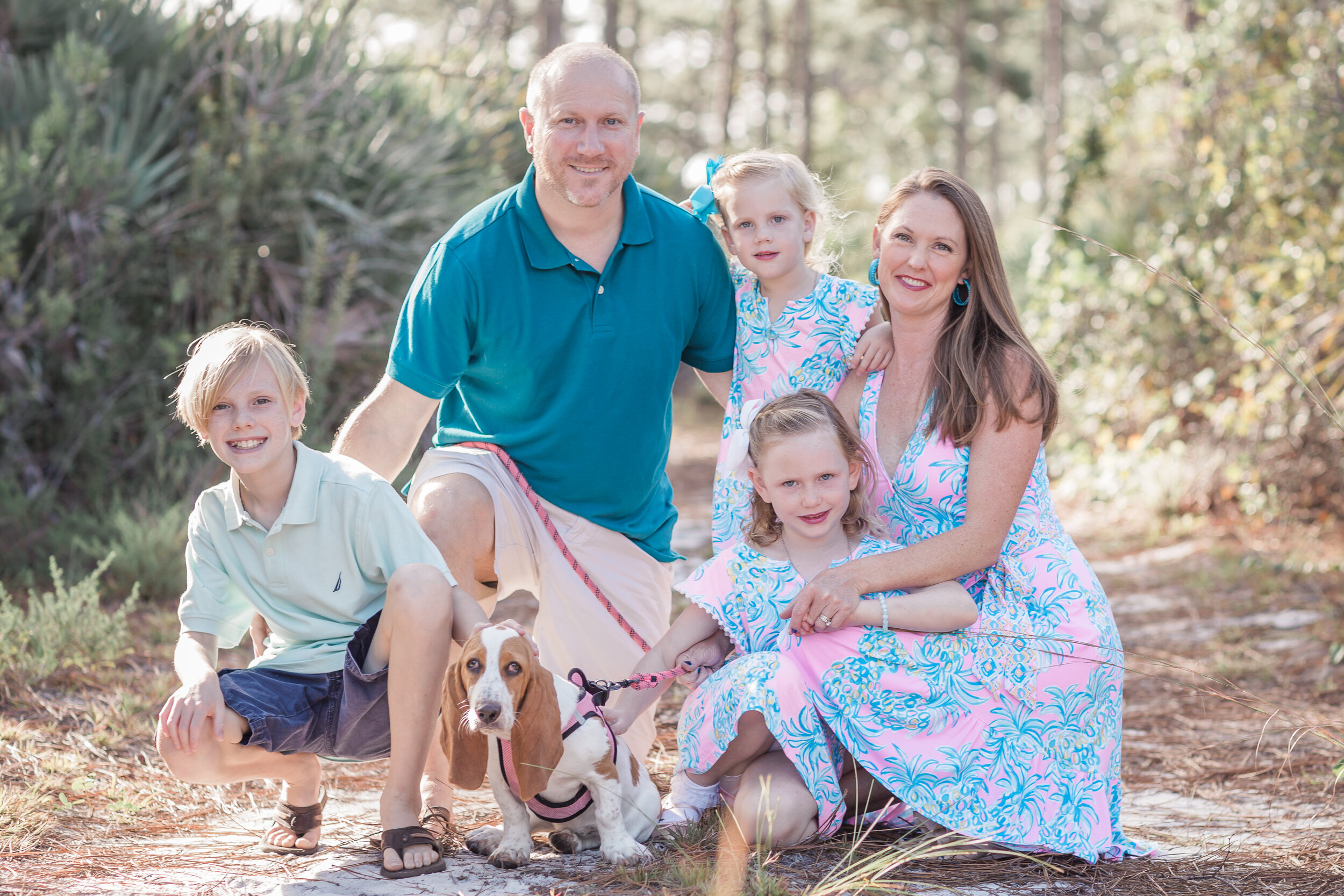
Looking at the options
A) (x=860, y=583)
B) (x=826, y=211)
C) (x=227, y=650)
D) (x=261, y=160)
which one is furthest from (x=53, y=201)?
(x=860, y=583)

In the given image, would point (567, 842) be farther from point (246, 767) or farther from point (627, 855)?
point (246, 767)

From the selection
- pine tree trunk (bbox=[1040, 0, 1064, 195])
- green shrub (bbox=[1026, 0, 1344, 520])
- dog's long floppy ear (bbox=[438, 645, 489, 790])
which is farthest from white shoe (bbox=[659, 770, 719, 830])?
pine tree trunk (bbox=[1040, 0, 1064, 195])

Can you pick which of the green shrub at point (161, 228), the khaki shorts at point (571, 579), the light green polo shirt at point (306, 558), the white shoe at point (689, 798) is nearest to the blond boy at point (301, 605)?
the light green polo shirt at point (306, 558)

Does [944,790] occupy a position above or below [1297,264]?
below

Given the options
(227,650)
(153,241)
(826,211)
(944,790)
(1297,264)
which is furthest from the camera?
(1297,264)

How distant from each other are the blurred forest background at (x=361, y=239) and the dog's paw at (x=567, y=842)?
226cm

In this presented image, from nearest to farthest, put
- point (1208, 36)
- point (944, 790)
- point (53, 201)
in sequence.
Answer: point (944, 790) < point (53, 201) < point (1208, 36)

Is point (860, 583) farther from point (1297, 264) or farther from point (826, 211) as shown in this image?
point (1297, 264)

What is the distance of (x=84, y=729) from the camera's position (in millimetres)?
3525

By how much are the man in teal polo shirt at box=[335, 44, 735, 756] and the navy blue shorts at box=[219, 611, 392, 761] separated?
0.52 m

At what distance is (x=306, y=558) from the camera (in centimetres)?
275

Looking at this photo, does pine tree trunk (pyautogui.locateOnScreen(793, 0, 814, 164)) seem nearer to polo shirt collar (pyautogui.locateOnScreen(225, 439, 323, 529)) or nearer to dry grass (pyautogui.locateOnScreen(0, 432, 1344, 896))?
dry grass (pyautogui.locateOnScreen(0, 432, 1344, 896))

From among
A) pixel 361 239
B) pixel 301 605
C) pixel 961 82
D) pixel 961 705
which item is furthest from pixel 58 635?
pixel 961 82

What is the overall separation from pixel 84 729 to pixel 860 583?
2.45 metres
